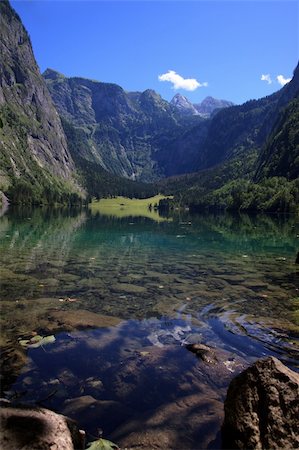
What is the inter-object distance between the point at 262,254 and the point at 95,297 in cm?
2553

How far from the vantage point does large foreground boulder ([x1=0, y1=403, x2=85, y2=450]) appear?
614 centimetres

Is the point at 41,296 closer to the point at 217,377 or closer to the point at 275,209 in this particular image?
the point at 217,377

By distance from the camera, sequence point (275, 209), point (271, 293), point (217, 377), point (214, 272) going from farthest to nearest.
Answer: point (275, 209)
point (214, 272)
point (271, 293)
point (217, 377)

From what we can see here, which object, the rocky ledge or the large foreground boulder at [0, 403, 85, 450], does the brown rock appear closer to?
the rocky ledge

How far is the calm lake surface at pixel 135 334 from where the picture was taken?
Result: 9289 millimetres

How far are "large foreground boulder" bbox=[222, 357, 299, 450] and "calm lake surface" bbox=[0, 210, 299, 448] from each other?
0.76m

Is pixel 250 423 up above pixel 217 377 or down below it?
above

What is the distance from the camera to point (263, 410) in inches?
299

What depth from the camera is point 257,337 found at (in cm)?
1448

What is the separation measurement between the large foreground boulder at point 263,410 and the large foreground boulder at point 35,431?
124 inches

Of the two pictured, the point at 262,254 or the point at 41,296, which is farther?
the point at 262,254

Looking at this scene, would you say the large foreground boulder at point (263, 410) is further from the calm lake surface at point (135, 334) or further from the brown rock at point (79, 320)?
the brown rock at point (79, 320)

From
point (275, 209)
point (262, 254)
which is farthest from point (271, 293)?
point (275, 209)

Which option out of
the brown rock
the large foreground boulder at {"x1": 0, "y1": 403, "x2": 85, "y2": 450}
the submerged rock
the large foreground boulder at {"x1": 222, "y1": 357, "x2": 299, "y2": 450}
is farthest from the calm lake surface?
the large foreground boulder at {"x1": 0, "y1": 403, "x2": 85, "y2": 450}
